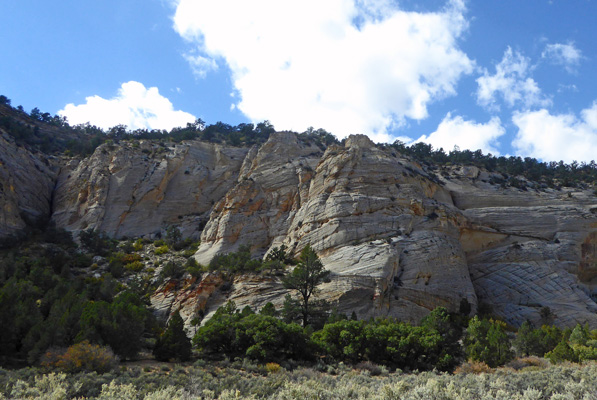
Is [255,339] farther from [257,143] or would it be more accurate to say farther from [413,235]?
[257,143]

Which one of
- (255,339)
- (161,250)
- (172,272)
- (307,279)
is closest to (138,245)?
(161,250)

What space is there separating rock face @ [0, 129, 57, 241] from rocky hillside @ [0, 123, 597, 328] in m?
0.21

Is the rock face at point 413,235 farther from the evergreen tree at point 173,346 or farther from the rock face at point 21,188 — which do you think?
the rock face at point 21,188

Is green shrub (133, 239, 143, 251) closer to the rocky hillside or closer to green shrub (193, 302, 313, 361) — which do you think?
the rocky hillside

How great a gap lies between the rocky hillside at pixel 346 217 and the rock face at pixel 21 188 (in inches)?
8.1

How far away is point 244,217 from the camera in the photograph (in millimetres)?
52031

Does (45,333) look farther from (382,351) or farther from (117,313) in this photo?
(382,351)

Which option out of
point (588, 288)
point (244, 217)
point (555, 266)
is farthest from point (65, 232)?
point (588, 288)

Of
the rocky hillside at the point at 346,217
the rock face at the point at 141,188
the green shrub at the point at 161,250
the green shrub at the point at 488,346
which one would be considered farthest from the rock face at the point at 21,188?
the green shrub at the point at 488,346

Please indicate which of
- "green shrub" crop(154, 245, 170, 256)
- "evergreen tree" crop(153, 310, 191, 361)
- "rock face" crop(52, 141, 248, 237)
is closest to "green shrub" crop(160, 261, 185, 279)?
"green shrub" crop(154, 245, 170, 256)

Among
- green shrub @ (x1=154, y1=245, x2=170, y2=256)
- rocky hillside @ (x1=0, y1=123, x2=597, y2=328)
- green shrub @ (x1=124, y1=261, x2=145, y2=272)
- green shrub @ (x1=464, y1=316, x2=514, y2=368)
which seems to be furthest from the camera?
green shrub @ (x1=154, y1=245, x2=170, y2=256)

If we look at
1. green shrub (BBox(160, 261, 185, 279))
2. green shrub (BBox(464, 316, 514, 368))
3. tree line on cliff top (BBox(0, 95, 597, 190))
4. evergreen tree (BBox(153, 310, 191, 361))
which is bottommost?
evergreen tree (BBox(153, 310, 191, 361))

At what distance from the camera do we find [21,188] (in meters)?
55.4

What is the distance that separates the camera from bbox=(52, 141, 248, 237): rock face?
5753cm
